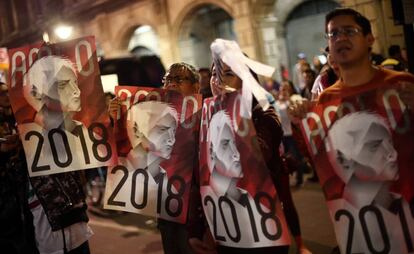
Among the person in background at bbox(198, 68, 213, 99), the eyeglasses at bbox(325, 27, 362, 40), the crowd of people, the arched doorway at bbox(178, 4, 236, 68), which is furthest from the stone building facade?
the eyeglasses at bbox(325, 27, 362, 40)

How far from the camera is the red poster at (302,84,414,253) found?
2033mm

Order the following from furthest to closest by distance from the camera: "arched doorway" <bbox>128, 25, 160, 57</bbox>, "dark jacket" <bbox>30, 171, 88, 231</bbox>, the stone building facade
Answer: "arched doorway" <bbox>128, 25, 160, 57</bbox>
the stone building facade
"dark jacket" <bbox>30, 171, 88, 231</bbox>

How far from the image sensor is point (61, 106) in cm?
299

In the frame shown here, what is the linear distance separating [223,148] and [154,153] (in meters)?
0.59

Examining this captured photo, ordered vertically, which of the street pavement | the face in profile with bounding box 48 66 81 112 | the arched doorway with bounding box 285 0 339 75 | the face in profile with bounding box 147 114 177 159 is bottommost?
the street pavement

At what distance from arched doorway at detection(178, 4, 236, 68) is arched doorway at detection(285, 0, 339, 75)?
8.66 feet

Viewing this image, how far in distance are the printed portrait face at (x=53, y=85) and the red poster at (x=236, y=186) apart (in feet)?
3.32

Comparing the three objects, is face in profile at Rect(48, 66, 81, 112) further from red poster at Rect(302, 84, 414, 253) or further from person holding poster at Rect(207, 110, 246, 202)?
red poster at Rect(302, 84, 414, 253)

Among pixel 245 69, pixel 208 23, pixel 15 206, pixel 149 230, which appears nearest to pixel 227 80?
pixel 245 69

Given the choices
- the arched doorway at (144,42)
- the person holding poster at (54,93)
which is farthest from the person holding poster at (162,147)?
the arched doorway at (144,42)

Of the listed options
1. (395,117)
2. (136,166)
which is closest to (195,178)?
(136,166)

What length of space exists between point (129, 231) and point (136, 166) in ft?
12.4

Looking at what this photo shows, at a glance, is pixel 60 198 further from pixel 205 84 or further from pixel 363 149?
pixel 205 84

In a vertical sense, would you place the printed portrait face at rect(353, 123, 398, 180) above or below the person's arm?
below
